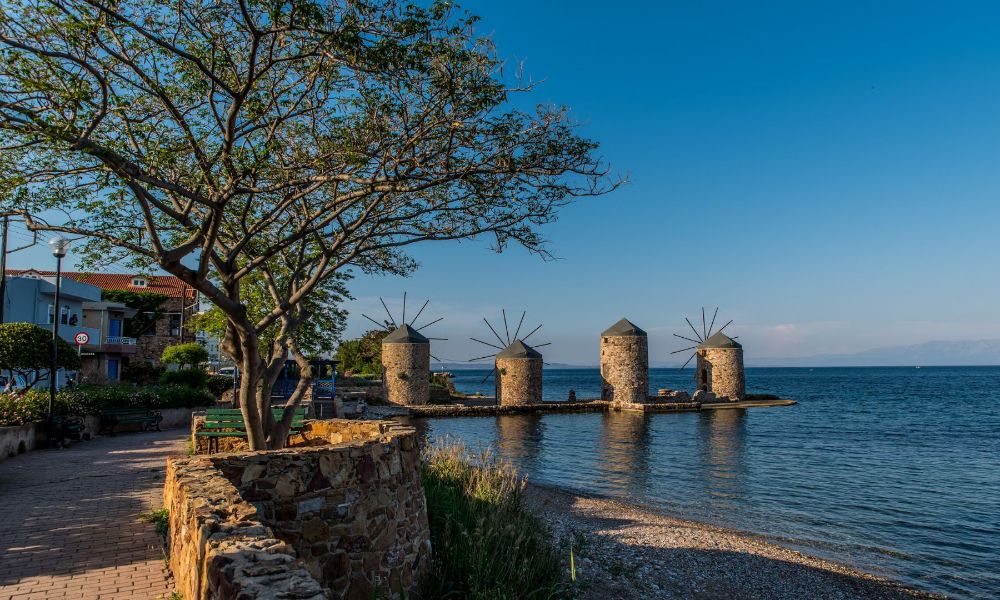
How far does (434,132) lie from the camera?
29.6 ft

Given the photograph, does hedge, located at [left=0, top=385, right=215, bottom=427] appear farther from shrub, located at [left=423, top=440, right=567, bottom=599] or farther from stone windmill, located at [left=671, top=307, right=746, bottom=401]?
stone windmill, located at [left=671, top=307, right=746, bottom=401]

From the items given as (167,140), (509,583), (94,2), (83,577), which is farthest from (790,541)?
(94,2)

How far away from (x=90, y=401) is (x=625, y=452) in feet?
63.9

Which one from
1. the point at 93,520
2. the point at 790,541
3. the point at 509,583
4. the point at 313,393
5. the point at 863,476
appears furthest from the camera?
the point at 313,393

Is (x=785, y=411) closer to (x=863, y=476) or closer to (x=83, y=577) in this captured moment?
(x=863, y=476)

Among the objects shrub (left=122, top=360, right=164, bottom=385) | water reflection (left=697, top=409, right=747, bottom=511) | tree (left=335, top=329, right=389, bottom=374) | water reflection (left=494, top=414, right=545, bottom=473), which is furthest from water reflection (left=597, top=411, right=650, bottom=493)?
tree (left=335, top=329, right=389, bottom=374)

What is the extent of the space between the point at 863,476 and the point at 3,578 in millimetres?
22266

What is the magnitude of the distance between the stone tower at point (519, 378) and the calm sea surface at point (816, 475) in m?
5.58

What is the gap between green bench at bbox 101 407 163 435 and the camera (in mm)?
18516

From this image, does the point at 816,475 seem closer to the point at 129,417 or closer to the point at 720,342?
the point at 129,417

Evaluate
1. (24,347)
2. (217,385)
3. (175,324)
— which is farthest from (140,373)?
(24,347)

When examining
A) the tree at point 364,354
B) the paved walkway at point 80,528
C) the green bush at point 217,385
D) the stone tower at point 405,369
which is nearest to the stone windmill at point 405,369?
the stone tower at point 405,369

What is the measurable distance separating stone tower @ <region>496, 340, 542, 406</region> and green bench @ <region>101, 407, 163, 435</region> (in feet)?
96.5

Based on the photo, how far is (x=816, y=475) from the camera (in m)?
20.5
